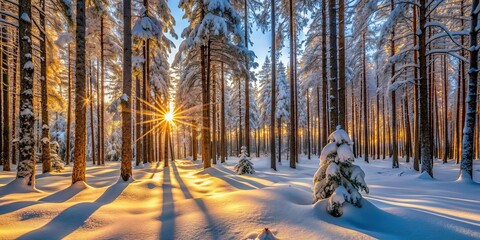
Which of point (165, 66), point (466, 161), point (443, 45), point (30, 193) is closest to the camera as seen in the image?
point (30, 193)

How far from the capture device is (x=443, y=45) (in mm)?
16188

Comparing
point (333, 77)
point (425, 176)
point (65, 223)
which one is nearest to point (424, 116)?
point (425, 176)

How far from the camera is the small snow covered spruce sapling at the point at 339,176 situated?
438cm

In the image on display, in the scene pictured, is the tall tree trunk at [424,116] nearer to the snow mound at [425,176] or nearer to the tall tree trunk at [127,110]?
the snow mound at [425,176]

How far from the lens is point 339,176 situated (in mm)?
4426

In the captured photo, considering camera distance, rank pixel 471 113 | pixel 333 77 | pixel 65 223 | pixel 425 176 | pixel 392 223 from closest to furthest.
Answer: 1. pixel 392 223
2. pixel 65 223
3. pixel 333 77
4. pixel 471 113
5. pixel 425 176

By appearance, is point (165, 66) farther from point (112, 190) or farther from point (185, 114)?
point (112, 190)

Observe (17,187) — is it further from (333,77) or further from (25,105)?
(333,77)

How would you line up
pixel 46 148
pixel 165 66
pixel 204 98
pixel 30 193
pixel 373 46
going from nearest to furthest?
pixel 30 193
pixel 46 148
pixel 204 98
pixel 373 46
pixel 165 66

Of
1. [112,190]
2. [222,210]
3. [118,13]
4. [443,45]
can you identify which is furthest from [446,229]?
[118,13]

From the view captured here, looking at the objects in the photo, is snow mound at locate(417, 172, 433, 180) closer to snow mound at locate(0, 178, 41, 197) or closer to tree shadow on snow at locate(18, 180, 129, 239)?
tree shadow on snow at locate(18, 180, 129, 239)

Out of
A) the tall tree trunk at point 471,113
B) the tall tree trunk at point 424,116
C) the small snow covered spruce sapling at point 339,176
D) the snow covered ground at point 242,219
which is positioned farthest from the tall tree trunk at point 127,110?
the tall tree trunk at point 471,113

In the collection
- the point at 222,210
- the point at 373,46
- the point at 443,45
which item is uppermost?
the point at 373,46

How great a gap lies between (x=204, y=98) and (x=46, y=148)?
27.4 feet
